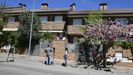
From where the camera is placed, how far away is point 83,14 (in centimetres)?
4069

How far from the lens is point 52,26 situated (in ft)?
143

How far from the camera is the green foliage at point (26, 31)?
39203 mm

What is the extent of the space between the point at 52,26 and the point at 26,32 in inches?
198

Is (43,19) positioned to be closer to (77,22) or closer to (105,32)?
(77,22)

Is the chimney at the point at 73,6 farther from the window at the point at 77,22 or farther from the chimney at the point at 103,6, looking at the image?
the window at the point at 77,22

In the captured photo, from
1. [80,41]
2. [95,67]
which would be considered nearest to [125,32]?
[95,67]

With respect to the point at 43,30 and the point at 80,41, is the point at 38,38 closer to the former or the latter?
the point at 43,30

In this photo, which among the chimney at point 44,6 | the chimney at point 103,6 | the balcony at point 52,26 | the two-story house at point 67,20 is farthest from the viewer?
the chimney at point 44,6

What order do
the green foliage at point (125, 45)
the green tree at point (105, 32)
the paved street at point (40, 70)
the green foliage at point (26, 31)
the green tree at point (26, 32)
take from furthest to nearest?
the green foliage at point (26, 31), the green tree at point (26, 32), the green foliage at point (125, 45), the green tree at point (105, 32), the paved street at point (40, 70)

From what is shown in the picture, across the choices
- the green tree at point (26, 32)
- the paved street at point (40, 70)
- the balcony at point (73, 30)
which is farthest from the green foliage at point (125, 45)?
the green tree at point (26, 32)

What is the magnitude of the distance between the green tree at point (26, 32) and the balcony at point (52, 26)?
227cm

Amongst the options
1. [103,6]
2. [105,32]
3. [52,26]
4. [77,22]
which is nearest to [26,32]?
[52,26]

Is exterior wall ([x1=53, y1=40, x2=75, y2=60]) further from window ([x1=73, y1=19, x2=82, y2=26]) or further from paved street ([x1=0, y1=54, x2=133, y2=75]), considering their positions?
paved street ([x1=0, y1=54, x2=133, y2=75])

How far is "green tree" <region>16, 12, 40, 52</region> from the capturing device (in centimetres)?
3908
